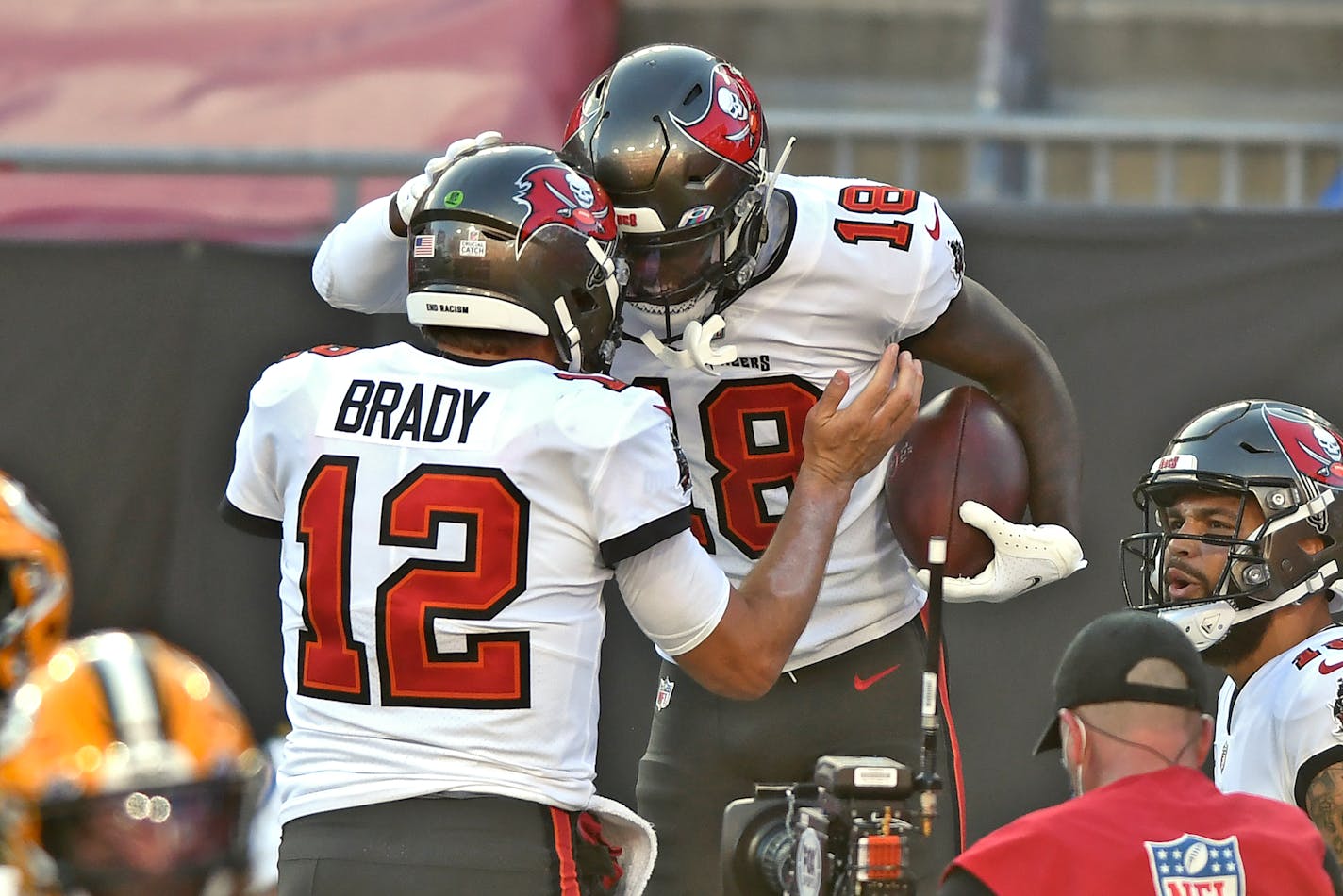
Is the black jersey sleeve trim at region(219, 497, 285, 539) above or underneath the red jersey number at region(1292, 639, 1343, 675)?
above

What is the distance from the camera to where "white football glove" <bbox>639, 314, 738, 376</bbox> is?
3520 millimetres

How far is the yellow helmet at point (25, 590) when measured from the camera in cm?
360

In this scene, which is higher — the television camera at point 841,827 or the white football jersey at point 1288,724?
the white football jersey at point 1288,724

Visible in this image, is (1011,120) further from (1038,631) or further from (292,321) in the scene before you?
(292,321)

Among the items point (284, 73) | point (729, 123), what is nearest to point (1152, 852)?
point (729, 123)

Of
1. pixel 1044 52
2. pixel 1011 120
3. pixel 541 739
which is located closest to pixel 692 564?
pixel 541 739

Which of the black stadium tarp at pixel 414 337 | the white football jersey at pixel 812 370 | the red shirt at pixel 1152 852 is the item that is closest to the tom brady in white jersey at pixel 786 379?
the white football jersey at pixel 812 370

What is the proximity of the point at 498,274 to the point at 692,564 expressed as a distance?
0.55 m

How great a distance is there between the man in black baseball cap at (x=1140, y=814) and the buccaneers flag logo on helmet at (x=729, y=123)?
46.0 inches

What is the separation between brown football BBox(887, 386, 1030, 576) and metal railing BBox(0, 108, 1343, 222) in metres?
2.06

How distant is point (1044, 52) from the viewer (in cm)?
897

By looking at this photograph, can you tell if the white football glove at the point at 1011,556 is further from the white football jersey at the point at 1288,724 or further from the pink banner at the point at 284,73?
the pink banner at the point at 284,73

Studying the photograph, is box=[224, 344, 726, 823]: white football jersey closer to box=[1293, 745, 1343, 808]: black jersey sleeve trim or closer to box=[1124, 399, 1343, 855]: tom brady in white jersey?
box=[1293, 745, 1343, 808]: black jersey sleeve trim

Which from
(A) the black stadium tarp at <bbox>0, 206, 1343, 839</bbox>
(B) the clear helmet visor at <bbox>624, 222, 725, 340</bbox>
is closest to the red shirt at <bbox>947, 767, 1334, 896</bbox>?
(B) the clear helmet visor at <bbox>624, 222, 725, 340</bbox>
